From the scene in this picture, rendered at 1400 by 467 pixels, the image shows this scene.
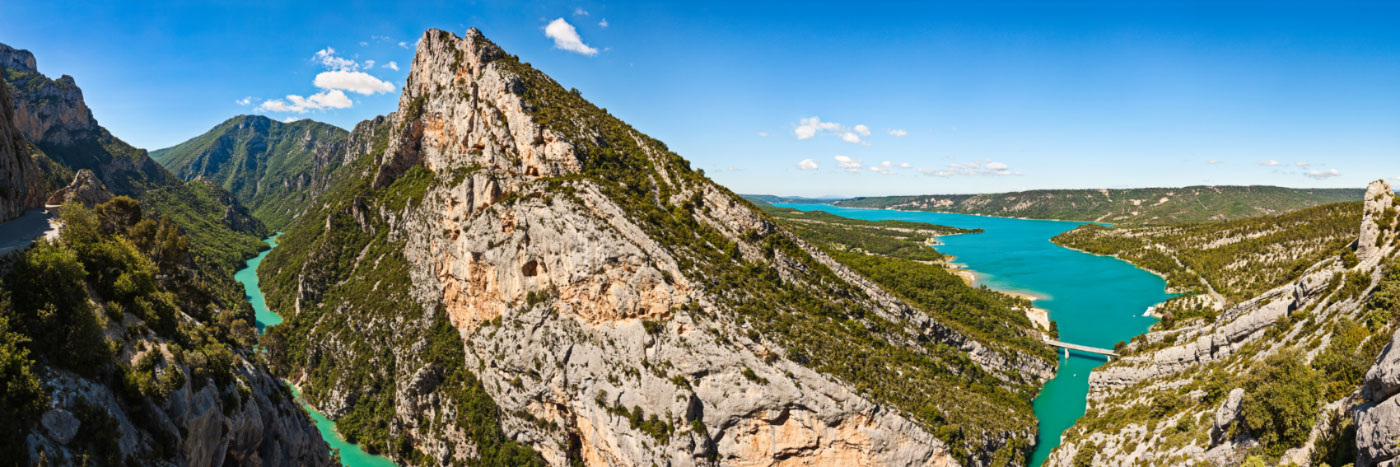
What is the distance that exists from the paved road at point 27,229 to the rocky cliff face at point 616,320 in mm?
28466

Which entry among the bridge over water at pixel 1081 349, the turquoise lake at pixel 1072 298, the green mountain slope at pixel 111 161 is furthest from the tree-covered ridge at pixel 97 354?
the green mountain slope at pixel 111 161

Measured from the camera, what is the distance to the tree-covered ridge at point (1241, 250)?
86.4 m

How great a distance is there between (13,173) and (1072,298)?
150400 mm

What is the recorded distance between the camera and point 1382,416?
15.0 m

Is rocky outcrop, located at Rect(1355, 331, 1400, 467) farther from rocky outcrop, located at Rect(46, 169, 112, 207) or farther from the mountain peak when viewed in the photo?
the mountain peak

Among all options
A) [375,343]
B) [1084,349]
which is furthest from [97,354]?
[1084,349]

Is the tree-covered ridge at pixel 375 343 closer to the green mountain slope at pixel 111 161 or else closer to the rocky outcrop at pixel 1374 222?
the green mountain slope at pixel 111 161

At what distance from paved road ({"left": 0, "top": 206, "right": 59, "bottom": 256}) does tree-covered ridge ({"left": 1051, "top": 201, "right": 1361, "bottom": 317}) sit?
87.6 m

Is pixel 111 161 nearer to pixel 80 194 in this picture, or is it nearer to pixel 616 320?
pixel 80 194

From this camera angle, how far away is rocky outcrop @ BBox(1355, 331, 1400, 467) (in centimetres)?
1443

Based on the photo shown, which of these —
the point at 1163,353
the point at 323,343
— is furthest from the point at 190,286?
the point at 1163,353

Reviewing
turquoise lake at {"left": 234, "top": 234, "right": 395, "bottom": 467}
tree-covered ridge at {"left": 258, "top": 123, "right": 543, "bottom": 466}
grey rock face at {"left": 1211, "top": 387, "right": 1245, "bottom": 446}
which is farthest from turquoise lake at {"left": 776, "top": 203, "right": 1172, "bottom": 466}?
turquoise lake at {"left": 234, "top": 234, "right": 395, "bottom": 467}

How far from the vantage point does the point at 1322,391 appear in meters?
21.0

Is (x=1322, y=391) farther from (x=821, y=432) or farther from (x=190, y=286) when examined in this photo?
(x=190, y=286)
